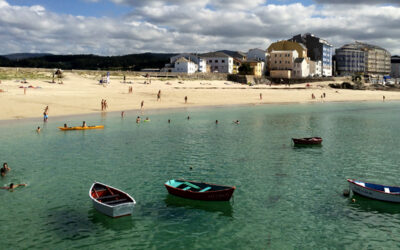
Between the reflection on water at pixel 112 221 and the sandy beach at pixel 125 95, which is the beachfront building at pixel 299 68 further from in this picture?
the reflection on water at pixel 112 221

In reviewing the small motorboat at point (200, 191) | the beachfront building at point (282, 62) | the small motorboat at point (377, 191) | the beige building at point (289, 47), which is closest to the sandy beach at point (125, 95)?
the beachfront building at point (282, 62)

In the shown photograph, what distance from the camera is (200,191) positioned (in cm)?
1853

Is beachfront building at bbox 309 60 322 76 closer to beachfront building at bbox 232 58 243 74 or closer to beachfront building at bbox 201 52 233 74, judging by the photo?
beachfront building at bbox 232 58 243 74

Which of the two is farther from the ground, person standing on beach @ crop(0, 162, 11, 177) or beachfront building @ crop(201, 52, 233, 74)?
beachfront building @ crop(201, 52, 233, 74)

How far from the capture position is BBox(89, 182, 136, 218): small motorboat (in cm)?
1628

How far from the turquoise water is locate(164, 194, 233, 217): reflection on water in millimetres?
51

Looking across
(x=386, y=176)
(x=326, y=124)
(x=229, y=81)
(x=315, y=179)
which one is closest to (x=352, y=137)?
(x=326, y=124)

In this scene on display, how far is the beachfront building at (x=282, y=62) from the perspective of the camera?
455ft

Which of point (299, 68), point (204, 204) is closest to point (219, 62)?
point (299, 68)

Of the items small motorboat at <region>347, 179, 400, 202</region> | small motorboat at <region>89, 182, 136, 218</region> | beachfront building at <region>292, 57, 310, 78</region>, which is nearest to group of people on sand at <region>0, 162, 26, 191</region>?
small motorboat at <region>89, 182, 136, 218</region>

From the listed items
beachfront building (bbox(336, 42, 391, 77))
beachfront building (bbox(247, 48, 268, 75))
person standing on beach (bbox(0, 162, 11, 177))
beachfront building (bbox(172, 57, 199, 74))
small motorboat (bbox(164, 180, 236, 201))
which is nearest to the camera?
small motorboat (bbox(164, 180, 236, 201))

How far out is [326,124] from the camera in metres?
50.7

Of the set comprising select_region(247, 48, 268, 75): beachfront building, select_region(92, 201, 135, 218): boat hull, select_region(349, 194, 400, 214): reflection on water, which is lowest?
select_region(349, 194, 400, 214): reflection on water

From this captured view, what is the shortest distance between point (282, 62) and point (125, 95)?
87178mm
